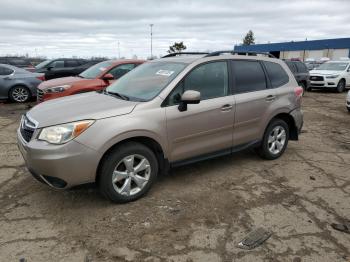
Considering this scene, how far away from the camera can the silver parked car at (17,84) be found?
11.4 meters

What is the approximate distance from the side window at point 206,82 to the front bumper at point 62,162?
4.03ft

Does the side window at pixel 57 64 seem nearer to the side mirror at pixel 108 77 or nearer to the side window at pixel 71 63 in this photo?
the side window at pixel 71 63

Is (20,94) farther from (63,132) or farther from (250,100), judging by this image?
(250,100)

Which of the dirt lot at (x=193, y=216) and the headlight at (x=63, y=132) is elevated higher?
the headlight at (x=63, y=132)

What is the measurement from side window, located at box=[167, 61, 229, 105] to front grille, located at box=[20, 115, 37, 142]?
1.59 m

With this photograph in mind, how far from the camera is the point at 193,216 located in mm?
3727

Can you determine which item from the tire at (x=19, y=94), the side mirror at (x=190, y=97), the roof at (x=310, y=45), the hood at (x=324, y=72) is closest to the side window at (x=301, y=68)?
the hood at (x=324, y=72)

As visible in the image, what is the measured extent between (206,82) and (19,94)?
Answer: 30.0 feet

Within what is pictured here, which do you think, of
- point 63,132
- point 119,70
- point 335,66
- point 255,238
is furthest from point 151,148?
point 335,66

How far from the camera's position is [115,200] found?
384 centimetres

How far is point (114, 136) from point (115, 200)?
2.52 feet

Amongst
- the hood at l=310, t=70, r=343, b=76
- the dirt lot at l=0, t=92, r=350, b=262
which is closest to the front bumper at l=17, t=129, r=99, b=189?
the dirt lot at l=0, t=92, r=350, b=262

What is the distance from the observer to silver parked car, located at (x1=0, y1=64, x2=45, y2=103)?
11352mm

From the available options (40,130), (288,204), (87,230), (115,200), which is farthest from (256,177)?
(40,130)
